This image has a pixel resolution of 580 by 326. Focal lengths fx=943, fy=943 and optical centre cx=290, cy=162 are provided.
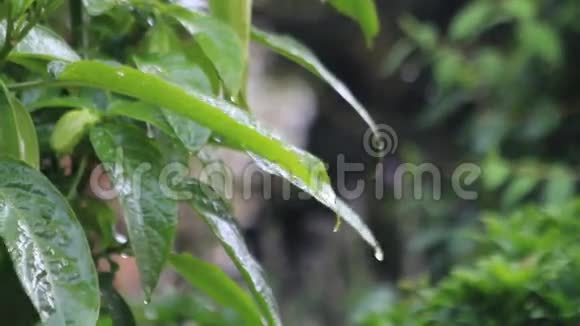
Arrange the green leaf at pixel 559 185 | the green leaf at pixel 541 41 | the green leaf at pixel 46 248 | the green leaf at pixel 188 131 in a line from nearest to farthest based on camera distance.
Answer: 1. the green leaf at pixel 46 248
2. the green leaf at pixel 188 131
3. the green leaf at pixel 559 185
4. the green leaf at pixel 541 41

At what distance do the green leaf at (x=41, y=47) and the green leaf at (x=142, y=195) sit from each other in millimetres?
60

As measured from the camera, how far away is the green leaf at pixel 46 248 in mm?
512

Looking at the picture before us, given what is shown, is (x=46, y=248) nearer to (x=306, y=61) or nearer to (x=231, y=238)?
(x=231, y=238)

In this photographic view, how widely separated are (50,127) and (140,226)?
0.71 ft

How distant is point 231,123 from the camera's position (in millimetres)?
557

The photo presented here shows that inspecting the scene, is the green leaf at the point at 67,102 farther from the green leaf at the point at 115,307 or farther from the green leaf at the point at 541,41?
the green leaf at the point at 541,41

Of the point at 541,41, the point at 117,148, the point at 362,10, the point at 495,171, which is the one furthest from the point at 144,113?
the point at 541,41

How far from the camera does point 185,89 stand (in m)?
0.57

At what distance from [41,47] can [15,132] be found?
0.07 m

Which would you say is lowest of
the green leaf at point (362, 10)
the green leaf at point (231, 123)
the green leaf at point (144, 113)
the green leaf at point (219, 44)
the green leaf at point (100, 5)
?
the green leaf at point (231, 123)

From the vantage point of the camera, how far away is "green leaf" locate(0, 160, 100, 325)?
0.51 meters

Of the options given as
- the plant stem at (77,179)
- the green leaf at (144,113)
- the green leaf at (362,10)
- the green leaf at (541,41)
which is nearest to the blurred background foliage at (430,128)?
the green leaf at (541,41)

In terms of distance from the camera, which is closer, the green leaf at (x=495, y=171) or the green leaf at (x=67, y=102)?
the green leaf at (x=67, y=102)

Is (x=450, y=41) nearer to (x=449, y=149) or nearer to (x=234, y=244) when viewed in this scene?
(x=449, y=149)
